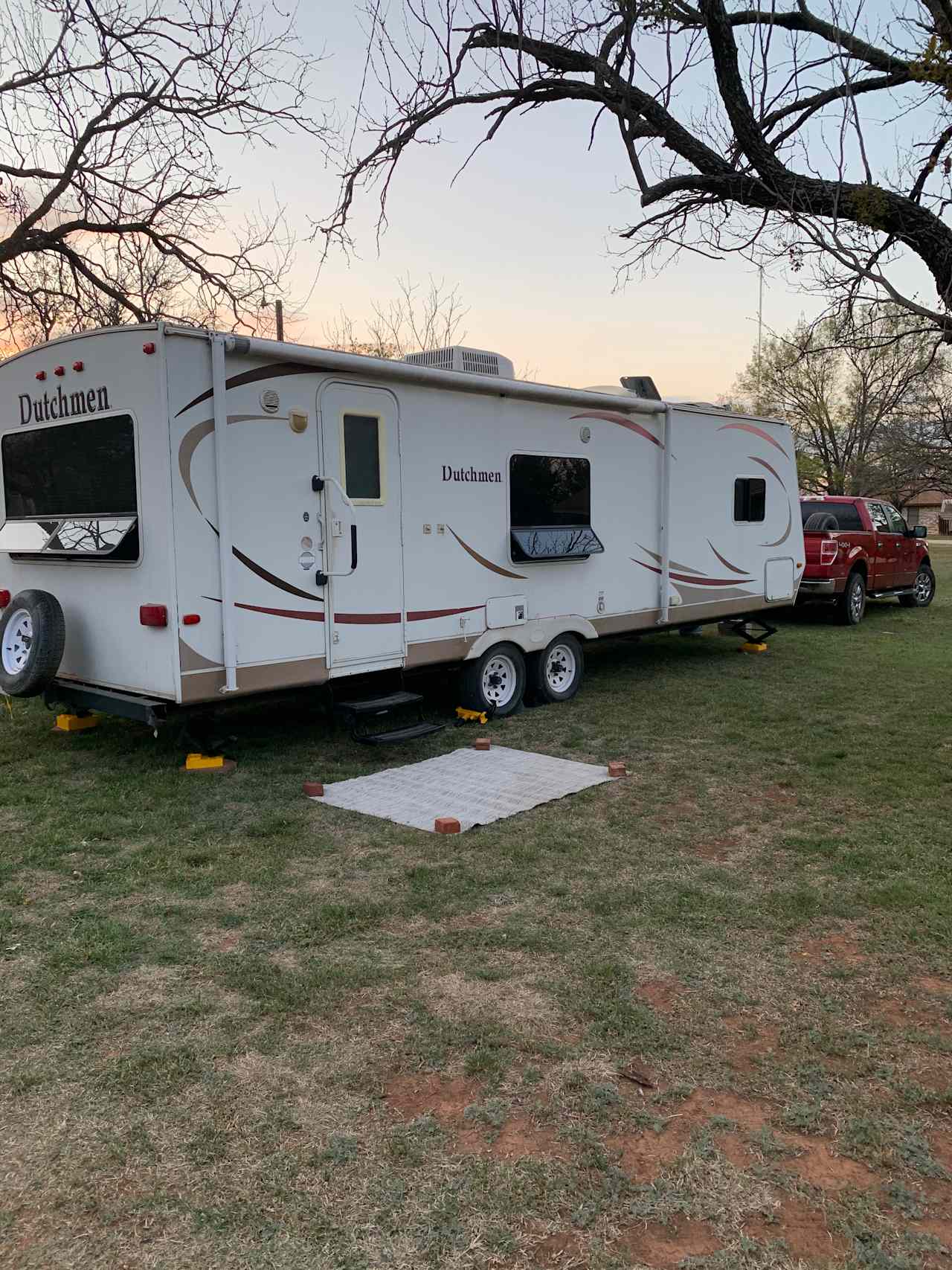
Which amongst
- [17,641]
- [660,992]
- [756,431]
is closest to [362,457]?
[17,641]

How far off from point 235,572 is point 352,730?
160 cm

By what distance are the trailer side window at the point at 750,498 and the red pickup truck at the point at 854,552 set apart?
8.73ft

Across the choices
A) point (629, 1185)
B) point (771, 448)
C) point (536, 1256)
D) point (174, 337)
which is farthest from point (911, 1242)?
point (771, 448)

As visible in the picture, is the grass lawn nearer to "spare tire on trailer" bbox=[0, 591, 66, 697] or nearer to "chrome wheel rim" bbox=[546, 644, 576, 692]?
"spare tire on trailer" bbox=[0, 591, 66, 697]

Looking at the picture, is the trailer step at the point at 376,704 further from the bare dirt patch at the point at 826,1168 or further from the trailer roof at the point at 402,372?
the bare dirt patch at the point at 826,1168

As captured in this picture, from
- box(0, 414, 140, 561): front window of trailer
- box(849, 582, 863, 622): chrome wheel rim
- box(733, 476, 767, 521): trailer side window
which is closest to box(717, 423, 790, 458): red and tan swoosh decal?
box(733, 476, 767, 521): trailer side window

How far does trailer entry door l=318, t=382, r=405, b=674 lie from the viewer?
262 inches

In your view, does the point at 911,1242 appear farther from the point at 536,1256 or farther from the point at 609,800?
the point at 609,800

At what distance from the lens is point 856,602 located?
47.4ft

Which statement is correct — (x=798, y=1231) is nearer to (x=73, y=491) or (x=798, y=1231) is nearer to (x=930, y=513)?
(x=73, y=491)

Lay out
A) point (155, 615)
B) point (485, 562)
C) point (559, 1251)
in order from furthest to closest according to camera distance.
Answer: point (485, 562) < point (155, 615) < point (559, 1251)

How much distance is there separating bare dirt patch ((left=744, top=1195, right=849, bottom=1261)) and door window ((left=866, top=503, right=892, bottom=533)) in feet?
44.6

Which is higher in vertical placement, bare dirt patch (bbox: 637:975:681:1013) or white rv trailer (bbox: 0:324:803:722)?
white rv trailer (bbox: 0:324:803:722)

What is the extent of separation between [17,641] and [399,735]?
264cm
